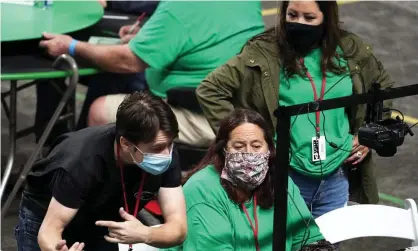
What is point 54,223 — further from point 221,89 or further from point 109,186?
point 221,89

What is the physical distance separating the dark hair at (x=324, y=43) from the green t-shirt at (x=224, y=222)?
70 cm

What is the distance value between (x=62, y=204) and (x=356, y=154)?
72.7 inches

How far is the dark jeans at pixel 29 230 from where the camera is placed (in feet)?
13.9

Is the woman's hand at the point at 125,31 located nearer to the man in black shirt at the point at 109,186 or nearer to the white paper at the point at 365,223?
the white paper at the point at 365,223

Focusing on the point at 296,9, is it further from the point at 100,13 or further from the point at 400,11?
the point at 400,11

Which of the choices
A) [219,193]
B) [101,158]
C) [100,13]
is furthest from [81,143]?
[100,13]

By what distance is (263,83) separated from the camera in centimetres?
498

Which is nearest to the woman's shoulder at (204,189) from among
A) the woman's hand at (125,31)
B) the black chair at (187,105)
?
the black chair at (187,105)

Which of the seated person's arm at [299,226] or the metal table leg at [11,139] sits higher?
the seated person's arm at [299,226]

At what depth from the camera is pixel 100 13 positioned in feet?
23.5

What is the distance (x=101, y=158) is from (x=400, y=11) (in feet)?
23.3

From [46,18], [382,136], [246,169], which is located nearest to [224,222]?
[246,169]

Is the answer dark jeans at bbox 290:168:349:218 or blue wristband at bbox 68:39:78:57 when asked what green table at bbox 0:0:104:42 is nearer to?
blue wristband at bbox 68:39:78:57

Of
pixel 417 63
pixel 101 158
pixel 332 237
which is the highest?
pixel 101 158
